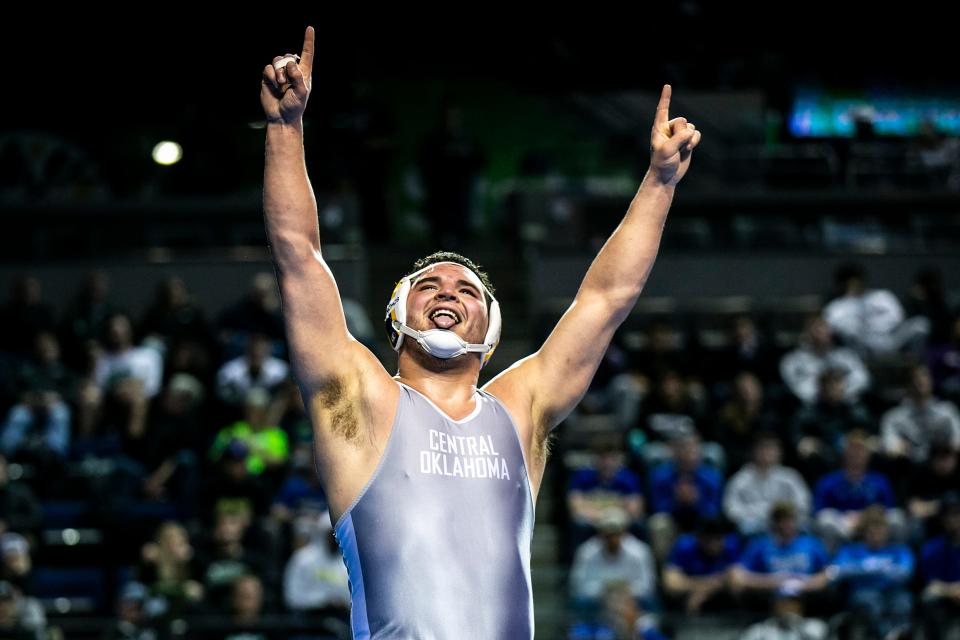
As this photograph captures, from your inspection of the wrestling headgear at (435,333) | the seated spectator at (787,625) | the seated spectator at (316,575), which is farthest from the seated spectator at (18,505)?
the wrestling headgear at (435,333)

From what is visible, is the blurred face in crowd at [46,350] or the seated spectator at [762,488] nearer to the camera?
the seated spectator at [762,488]

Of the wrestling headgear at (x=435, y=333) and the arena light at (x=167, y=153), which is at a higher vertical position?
the arena light at (x=167, y=153)

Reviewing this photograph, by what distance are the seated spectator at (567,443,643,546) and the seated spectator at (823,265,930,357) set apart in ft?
13.9

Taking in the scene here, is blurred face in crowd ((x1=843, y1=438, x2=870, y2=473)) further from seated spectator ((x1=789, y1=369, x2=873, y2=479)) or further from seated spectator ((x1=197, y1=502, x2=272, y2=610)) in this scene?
seated spectator ((x1=197, y1=502, x2=272, y2=610))

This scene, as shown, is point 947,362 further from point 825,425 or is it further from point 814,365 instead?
point 825,425

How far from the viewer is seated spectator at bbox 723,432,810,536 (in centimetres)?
1298

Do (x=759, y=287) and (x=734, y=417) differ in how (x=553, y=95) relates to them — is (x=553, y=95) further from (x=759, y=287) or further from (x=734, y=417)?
(x=734, y=417)

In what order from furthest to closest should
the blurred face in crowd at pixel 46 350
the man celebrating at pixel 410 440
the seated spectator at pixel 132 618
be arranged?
the blurred face in crowd at pixel 46 350 < the seated spectator at pixel 132 618 < the man celebrating at pixel 410 440

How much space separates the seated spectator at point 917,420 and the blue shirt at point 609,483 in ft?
8.89

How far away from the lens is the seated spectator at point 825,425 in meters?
Answer: 13.6

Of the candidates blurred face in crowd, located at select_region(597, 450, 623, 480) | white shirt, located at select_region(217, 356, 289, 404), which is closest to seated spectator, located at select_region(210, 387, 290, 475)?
white shirt, located at select_region(217, 356, 289, 404)

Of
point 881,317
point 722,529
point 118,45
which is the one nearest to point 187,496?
point 722,529

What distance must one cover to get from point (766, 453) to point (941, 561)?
1618mm

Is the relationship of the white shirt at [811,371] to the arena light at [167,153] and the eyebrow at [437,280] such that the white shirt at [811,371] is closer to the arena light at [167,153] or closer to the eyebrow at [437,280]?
the arena light at [167,153]
